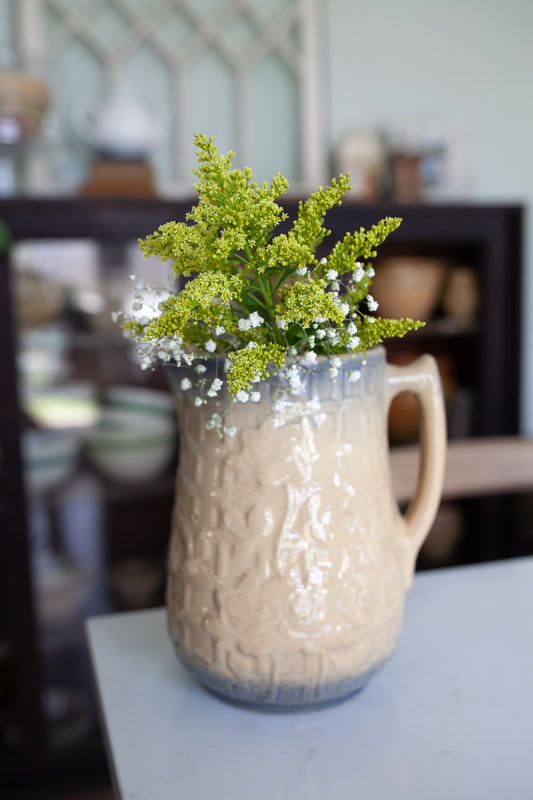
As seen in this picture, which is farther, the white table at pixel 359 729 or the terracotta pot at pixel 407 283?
the terracotta pot at pixel 407 283

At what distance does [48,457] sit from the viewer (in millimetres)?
1620

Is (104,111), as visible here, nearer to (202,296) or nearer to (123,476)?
(123,476)

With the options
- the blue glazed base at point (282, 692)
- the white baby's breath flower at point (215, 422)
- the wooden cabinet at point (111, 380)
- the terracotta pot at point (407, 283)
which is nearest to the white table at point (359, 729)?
the blue glazed base at point (282, 692)

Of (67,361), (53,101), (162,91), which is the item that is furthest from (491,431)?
(53,101)

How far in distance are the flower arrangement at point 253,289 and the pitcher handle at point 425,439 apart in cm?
7

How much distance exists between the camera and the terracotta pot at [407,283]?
1.83m

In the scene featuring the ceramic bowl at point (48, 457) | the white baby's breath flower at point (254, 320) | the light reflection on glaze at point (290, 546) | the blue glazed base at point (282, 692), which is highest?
the white baby's breath flower at point (254, 320)

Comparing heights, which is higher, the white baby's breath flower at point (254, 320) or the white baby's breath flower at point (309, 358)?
the white baby's breath flower at point (254, 320)

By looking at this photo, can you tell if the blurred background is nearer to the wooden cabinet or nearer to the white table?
the wooden cabinet

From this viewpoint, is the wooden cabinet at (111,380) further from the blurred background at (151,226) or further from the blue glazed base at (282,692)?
the blue glazed base at (282,692)

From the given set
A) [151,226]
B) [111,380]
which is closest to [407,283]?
[151,226]

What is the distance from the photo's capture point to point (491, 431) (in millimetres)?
1893

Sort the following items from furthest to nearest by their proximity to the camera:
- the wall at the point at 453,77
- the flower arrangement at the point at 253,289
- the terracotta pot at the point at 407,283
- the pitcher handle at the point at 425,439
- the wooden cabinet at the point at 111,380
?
the wall at the point at 453,77
the terracotta pot at the point at 407,283
the wooden cabinet at the point at 111,380
the pitcher handle at the point at 425,439
the flower arrangement at the point at 253,289

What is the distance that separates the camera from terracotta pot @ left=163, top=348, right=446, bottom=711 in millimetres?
482
